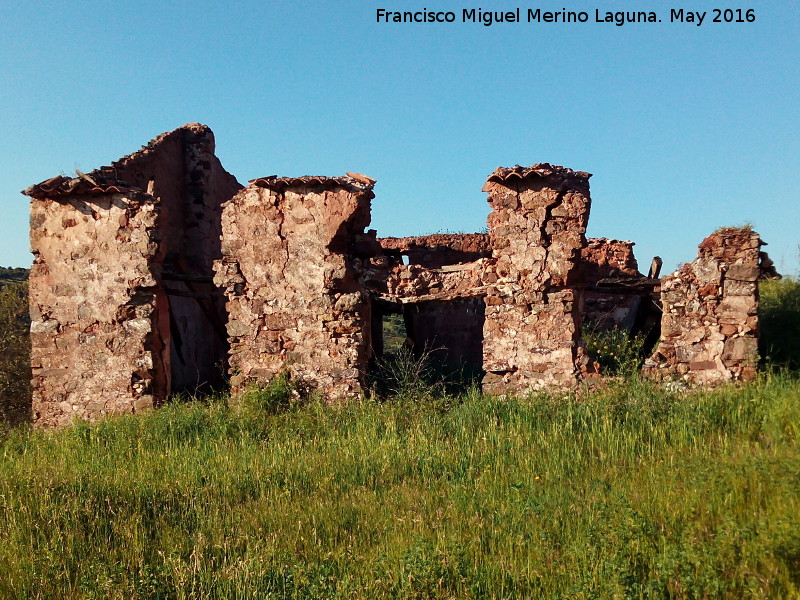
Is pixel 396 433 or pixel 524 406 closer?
pixel 396 433

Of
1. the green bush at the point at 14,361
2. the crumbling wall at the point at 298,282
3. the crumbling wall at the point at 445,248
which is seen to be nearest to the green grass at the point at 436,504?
the crumbling wall at the point at 298,282

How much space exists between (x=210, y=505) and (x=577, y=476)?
304 centimetres

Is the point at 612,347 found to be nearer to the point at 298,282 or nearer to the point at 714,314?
the point at 714,314

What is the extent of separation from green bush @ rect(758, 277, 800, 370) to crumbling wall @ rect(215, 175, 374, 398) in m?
5.37

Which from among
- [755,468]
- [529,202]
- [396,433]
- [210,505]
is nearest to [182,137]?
[529,202]

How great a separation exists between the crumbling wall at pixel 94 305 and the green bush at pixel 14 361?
2.50 m

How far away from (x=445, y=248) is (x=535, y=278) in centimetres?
548

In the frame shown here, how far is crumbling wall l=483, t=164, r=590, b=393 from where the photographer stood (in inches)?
351

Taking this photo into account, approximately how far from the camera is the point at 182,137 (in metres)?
12.9

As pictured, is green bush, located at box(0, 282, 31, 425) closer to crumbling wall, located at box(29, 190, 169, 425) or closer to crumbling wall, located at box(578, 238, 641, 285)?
crumbling wall, located at box(29, 190, 169, 425)

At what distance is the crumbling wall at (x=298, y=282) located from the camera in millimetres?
9273

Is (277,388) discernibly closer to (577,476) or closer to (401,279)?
(401,279)

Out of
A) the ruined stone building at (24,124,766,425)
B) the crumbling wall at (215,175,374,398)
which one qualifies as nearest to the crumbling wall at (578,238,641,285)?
the ruined stone building at (24,124,766,425)

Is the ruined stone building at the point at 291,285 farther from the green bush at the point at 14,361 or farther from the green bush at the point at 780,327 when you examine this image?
the green bush at the point at 14,361
